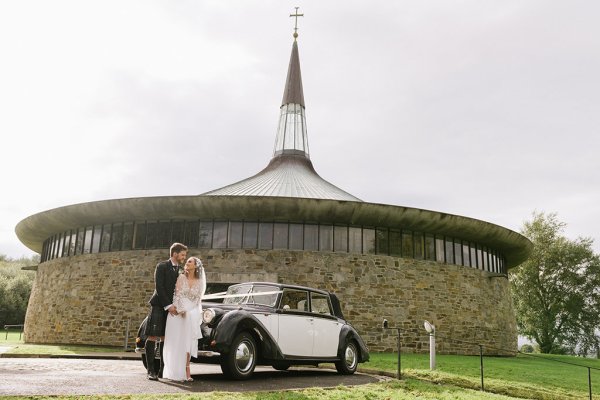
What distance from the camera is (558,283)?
38.7 m

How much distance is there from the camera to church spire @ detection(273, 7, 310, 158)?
104ft

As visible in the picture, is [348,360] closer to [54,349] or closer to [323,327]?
[323,327]

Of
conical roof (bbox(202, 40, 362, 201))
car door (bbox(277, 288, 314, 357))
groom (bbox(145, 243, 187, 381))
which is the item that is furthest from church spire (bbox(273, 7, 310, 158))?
groom (bbox(145, 243, 187, 381))

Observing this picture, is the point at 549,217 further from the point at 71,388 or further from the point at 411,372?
the point at 71,388

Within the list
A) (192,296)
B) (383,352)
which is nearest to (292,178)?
(383,352)

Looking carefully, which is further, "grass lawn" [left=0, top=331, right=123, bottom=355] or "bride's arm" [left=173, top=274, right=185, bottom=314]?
"grass lawn" [left=0, top=331, right=123, bottom=355]

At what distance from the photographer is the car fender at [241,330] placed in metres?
7.68

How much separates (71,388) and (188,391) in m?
1.36

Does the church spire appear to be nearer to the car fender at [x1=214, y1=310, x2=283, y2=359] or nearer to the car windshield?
the car windshield

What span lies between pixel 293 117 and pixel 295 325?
81.9 ft

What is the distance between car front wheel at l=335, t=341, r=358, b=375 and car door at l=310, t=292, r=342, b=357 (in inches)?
10.6

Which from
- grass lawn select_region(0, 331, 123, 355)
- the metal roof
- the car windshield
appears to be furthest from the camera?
the metal roof

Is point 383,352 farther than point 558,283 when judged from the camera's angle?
No

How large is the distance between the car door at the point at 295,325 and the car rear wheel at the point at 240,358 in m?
0.67
